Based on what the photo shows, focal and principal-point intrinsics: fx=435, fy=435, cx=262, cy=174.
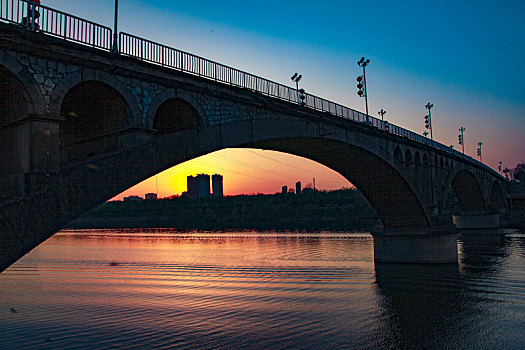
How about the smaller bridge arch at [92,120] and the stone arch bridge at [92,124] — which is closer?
the stone arch bridge at [92,124]

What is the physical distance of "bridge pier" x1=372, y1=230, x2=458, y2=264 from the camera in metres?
37.1

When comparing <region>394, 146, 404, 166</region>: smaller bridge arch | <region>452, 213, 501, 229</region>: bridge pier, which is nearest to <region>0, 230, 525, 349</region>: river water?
<region>394, 146, 404, 166</region>: smaller bridge arch

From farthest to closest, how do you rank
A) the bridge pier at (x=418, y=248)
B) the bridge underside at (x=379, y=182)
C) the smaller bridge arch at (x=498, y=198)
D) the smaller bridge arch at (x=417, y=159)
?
the smaller bridge arch at (x=498, y=198) < the smaller bridge arch at (x=417, y=159) < the bridge pier at (x=418, y=248) < the bridge underside at (x=379, y=182)

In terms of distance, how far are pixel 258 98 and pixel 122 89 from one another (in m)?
9.39

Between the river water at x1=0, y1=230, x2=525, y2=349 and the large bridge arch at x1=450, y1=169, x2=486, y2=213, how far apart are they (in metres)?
31.7

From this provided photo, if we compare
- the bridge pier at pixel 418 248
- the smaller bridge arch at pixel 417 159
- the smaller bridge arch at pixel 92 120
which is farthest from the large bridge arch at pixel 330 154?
the smaller bridge arch at pixel 417 159

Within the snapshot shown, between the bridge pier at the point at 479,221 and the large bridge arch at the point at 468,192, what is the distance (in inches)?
44.6

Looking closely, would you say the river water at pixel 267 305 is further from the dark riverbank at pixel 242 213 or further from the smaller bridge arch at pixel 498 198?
the dark riverbank at pixel 242 213

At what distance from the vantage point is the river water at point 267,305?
17.0 metres

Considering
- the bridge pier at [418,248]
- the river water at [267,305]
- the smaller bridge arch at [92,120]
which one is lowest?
the river water at [267,305]

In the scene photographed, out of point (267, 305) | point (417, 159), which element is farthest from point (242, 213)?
point (267, 305)

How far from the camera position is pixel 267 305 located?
23.1 m

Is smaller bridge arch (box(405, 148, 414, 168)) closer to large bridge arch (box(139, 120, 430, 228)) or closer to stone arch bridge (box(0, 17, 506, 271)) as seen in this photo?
large bridge arch (box(139, 120, 430, 228))

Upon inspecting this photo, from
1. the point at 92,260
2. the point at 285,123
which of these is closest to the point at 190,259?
the point at 92,260
